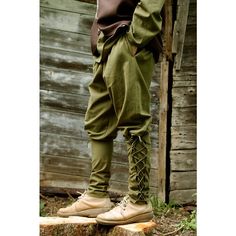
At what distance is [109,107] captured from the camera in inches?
107

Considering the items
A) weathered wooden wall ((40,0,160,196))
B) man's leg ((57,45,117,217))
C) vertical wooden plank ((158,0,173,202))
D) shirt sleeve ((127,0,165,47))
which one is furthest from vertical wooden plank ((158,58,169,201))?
shirt sleeve ((127,0,165,47))

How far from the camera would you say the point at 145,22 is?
2.43 m

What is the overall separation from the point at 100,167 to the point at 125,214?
0.30 metres

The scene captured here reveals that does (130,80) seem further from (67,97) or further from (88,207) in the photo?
(67,97)

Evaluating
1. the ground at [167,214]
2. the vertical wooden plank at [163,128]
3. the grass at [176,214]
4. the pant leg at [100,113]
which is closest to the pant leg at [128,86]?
the pant leg at [100,113]

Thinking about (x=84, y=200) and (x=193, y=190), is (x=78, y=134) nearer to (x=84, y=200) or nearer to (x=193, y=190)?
(x=193, y=190)

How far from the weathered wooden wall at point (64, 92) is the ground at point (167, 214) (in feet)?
0.50

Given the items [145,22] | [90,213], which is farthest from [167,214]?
[145,22]

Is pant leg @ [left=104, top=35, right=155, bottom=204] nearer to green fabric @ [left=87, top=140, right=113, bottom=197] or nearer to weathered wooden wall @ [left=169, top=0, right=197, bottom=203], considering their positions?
green fabric @ [left=87, top=140, right=113, bottom=197]

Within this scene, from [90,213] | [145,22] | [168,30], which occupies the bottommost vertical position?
[90,213]

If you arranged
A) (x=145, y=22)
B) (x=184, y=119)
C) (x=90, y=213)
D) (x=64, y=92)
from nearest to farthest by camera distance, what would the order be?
(x=145, y=22) < (x=90, y=213) < (x=64, y=92) < (x=184, y=119)

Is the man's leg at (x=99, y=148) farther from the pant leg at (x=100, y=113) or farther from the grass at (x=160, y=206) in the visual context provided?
the grass at (x=160, y=206)

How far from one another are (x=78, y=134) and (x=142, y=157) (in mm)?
2378
